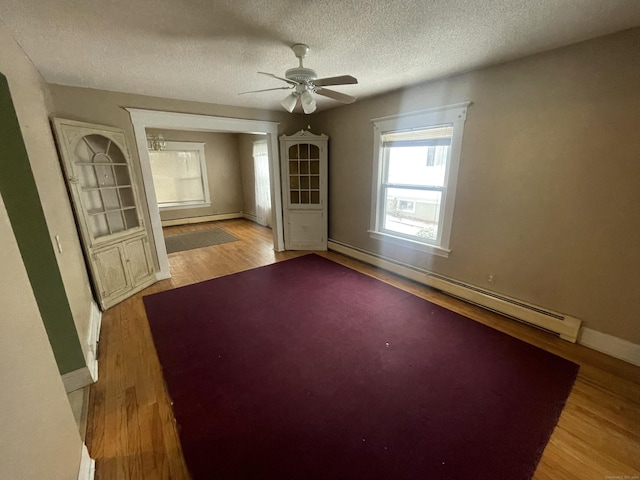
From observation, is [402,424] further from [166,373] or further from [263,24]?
[263,24]

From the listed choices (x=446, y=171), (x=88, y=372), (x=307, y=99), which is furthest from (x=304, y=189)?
(x=88, y=372)

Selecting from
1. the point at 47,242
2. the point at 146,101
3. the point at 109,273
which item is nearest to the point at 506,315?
the point at 47,242

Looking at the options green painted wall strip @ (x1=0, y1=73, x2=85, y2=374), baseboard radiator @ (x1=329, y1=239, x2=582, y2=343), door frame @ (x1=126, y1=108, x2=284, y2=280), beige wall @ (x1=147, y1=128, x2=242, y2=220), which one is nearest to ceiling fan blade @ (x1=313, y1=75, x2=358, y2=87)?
green painted wall strip @ (x1=0, y1=73, x2=85, y2=374)

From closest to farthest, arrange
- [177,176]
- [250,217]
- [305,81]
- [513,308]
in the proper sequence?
[305,81] → [513,308] → [177,176] → [250,217]

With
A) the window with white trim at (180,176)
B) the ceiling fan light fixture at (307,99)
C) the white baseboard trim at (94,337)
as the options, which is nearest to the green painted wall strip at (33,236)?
the white baseboard trim at (94,337)

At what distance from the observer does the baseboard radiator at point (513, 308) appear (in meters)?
2.36

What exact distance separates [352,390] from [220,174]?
6.83 metres

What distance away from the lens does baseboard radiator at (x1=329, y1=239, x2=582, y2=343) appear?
2373 mm

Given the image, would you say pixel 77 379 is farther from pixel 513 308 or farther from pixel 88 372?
pixel 513 308

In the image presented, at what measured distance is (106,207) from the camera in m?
3.11

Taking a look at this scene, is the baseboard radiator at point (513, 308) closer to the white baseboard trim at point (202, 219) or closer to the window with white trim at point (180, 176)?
the white baseboard trim at point (202, 219)

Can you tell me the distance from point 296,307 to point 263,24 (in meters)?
2.51

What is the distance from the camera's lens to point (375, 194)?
3.91m

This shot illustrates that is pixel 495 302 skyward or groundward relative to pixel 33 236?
groundward
